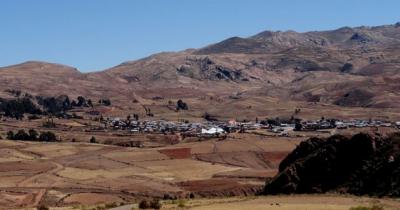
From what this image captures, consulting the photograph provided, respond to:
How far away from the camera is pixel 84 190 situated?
96625 mm

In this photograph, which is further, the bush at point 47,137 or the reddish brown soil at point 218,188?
the bush at point 47,137

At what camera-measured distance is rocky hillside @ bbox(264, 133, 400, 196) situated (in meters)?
55.7

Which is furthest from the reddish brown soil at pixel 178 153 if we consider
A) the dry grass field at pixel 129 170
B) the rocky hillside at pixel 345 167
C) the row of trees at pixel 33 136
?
the rocky hillside at pixel 345 167

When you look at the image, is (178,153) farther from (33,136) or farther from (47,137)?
(33,136)

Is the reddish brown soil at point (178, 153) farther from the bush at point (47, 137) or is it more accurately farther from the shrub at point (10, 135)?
the shrub at point (10, 135)

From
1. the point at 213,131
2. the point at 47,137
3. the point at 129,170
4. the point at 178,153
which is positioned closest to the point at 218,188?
the point at 129,170

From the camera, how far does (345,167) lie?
59500 mm

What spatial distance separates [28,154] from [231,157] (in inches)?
1730

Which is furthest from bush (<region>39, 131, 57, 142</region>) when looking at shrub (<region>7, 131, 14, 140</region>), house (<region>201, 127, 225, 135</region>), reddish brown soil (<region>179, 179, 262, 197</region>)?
reddish brown soil (<region>179, 179, 262, 197</region>)

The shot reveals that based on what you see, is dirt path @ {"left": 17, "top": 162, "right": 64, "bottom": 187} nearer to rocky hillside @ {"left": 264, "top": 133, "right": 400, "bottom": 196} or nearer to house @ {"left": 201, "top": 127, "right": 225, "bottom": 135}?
rocky hillside @ {"left": 264, "top": 133, "right": 400, "bottom": 196}

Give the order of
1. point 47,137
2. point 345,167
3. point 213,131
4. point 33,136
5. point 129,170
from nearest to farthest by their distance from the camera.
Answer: point 345,167
point 129,170
point 47,137
point 33,136
point 213,131

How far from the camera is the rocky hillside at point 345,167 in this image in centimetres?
5572

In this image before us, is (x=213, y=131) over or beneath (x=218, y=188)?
over

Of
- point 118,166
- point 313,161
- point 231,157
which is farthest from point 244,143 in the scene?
point 313,161
